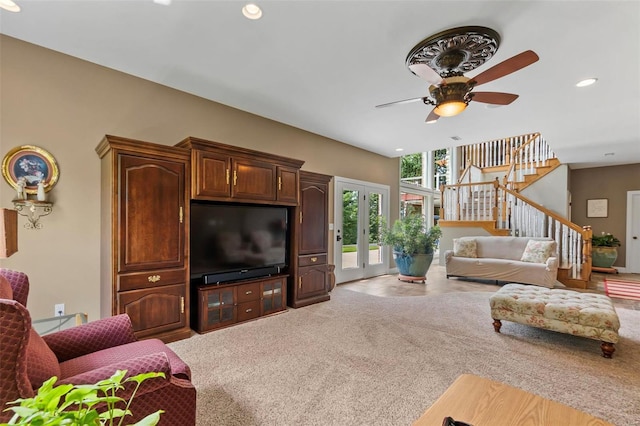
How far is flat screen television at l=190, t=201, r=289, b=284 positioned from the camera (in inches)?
129

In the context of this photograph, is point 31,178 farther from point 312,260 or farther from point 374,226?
point 374,226

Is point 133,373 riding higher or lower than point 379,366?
higher

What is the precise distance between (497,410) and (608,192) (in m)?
8.80

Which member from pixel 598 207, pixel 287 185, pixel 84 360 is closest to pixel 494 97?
pixel 287 185

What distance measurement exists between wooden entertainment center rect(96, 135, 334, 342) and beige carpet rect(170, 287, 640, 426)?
1.01 feet

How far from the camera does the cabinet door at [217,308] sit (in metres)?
3.20

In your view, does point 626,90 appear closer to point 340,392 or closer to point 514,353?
point 514,353

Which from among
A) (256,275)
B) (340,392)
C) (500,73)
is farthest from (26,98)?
(500,73)

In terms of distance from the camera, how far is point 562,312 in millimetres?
2871

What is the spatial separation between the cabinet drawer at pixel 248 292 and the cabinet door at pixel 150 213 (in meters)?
0.77

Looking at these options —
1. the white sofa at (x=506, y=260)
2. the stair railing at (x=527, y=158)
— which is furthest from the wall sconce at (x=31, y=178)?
the stair railing at (x=527, y=158)

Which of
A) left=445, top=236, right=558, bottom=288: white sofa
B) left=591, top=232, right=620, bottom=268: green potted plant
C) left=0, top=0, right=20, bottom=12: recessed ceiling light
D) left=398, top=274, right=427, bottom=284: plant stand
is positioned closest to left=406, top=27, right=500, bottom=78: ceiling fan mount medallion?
left=0, top=0, right=20, bottom=12: recessed ceiling light

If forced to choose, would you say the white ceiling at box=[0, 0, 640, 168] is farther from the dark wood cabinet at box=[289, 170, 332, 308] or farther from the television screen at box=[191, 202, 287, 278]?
the television screen at box=[191, 202, 287, 278]

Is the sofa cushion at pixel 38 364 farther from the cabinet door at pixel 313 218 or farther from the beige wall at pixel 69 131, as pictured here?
the cabinet door at pixel 313 218
